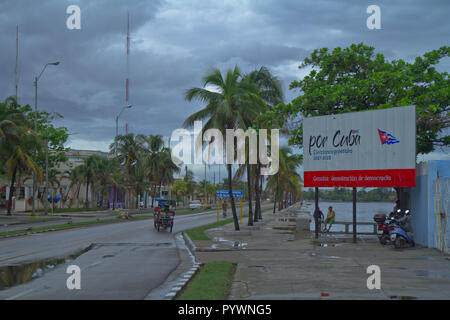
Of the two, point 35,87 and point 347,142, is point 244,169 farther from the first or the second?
point 35,87

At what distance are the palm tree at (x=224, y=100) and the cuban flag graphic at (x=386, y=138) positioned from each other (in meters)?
9.45

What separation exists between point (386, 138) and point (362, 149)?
1088 mm

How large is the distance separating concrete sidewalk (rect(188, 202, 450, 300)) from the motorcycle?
0.35 metres

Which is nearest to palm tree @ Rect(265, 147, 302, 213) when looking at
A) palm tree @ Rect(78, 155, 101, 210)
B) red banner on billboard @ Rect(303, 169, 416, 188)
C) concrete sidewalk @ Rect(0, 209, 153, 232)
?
red banner on billboard @ Rect(303, 169, 416, 188)

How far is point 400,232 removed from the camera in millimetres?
17828

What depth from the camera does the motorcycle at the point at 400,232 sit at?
58.5ft

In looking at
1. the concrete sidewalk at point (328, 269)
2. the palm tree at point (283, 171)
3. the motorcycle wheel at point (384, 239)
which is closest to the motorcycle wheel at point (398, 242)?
the concrete sidewalk at point (328, 269)

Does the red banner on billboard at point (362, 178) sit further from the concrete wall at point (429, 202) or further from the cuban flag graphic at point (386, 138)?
the cuban flag graphic at point (386, 138)

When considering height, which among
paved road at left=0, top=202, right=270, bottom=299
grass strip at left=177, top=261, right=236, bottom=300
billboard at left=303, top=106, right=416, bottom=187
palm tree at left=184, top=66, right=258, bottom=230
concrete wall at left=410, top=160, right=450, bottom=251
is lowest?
paved road at left=0, top=202, right=270, bottom=299

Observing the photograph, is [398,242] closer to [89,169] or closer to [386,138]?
[386,138]

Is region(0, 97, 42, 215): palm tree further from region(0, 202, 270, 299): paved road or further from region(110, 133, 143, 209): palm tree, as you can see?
region(110, 133, 143, 209): palm tree

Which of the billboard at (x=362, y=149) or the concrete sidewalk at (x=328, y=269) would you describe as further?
the billboard at (x=362, y=149)

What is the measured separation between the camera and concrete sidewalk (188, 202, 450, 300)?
31.3 feet

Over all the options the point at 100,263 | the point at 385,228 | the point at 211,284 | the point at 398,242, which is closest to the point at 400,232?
the point at 398,242
